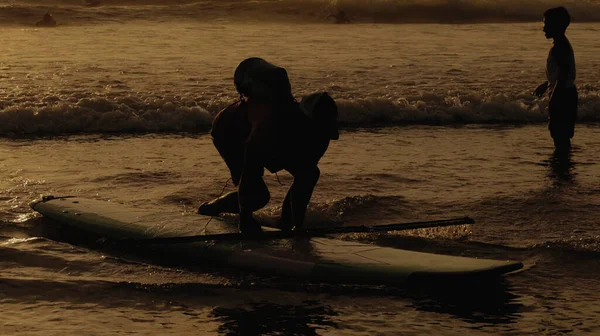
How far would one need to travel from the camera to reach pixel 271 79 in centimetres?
703

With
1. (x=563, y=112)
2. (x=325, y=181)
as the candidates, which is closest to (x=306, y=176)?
(x=325, y=181)

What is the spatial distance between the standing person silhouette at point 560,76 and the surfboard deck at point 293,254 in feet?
14.5

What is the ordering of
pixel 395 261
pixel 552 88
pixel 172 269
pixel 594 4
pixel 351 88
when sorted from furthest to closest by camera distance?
pixel 594 4 < pixel 351 88 < pixel 552 88 < pixel 172 269 < pixel 395 261

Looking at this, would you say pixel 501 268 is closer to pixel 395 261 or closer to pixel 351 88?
pixel 395 261

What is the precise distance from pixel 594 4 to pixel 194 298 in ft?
116

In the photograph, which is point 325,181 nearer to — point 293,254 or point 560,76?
point 560,76

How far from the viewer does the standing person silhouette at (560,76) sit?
1044 cm

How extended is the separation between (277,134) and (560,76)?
179 inches

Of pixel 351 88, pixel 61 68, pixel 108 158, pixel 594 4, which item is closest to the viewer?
pixel 108 158

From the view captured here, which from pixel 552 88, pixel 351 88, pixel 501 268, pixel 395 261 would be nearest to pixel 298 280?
pixel 395 261

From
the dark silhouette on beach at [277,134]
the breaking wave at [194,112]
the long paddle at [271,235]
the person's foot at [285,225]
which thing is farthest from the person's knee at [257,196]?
the breaking wave at [194,112]

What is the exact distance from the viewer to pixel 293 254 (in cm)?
671

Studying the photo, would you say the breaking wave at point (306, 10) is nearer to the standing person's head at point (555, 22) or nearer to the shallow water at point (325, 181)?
the shallow water at point (325, 181)

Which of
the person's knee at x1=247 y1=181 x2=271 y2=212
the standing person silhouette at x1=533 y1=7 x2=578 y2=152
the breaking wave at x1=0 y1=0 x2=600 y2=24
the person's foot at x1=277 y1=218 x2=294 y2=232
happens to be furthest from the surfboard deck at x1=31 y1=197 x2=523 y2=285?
the breaking wave at x1=0 y1=0 x2=600 y2=24
